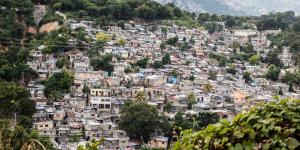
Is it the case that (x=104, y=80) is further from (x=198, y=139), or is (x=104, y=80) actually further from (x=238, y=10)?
(x=238, y=10)

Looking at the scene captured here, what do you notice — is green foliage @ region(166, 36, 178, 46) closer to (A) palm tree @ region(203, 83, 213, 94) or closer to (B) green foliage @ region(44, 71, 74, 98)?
(A) palm tree @ region(203, 83, 213, 94)

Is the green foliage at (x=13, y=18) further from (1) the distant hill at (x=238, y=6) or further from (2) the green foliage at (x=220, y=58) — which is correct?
(1) the distant hill at (x=238, y=6)

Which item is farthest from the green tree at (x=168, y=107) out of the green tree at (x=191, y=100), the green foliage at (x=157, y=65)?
the green foliage at (x=157, y=65)

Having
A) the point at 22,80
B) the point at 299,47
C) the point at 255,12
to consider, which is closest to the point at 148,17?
the point at 299,47

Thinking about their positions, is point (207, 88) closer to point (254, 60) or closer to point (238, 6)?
point (254, 60)

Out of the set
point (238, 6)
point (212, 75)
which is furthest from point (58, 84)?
point (238, 6)

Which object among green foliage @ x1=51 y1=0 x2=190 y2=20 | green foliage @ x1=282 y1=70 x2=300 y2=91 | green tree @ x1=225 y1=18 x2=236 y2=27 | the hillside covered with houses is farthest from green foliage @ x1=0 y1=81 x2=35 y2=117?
green tree @ x1=225 y1=18 x2=236 y2=27
